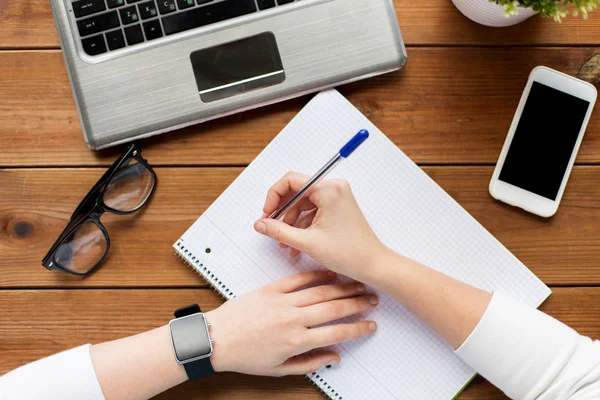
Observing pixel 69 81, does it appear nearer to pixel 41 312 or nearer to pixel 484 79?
pixel 41 312

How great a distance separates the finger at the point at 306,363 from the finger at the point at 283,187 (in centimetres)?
23

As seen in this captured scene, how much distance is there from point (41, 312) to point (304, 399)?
1.44ft

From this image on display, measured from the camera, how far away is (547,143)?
89cm

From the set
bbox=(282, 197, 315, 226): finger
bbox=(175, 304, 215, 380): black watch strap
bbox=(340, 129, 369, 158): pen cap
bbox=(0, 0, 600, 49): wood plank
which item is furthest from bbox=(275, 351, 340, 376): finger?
bbox=(0, 0, 600, 49): wood plank

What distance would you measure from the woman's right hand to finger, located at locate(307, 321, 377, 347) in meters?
0.08

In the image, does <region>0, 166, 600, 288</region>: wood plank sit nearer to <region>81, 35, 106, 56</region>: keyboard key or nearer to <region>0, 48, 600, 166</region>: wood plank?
<region>0, 48, 600, 166</region>: wood plank

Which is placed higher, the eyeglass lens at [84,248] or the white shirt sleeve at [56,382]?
the eyeglass lens at [84,248]

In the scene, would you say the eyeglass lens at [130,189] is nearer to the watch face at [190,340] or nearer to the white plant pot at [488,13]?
the watch face at [190,340]

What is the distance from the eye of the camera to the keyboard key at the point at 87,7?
85cm

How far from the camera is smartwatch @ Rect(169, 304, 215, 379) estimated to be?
2.71 feet

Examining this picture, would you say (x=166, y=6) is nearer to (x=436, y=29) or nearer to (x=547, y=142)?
(x=436, y=29)

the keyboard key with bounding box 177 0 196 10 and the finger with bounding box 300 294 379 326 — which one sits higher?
the keyboard key with bounding box 177 0 196 10

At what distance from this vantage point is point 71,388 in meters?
0.81

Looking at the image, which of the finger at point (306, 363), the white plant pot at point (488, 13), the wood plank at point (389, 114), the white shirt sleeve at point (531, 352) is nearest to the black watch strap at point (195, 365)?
the finger at point (306, 363)
